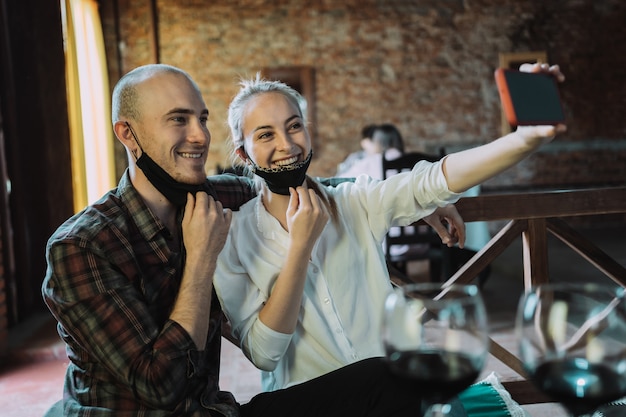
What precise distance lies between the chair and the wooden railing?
1.68 metres

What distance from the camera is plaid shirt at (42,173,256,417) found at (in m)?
1.14

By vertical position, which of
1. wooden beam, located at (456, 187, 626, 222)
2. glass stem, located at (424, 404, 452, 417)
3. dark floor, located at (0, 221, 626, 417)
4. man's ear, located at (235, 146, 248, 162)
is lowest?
dark floor, located at (0, 221, 626, 417)

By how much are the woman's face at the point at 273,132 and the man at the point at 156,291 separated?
16 centimetres

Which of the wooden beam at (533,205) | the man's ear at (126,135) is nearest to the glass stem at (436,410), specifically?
the man's ear at (126,135)

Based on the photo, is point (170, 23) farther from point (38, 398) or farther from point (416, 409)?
point (416, 409)

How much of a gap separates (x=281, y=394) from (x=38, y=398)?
6.69 feet

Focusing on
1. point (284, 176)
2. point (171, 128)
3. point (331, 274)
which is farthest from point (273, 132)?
point (331, 274)

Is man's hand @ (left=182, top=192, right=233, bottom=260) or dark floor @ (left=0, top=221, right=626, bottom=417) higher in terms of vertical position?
man's hand @ (left=182, top=192, right=233, bottom=260)

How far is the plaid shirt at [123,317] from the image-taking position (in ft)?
3.75

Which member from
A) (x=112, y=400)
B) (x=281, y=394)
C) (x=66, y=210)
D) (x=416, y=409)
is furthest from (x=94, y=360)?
(x=66, y=210)

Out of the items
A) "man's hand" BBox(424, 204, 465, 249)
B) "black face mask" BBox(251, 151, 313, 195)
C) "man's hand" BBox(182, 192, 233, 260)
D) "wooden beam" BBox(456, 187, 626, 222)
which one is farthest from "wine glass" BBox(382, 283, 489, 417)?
"wooden beam" BBox(456, 187, 626, 222)

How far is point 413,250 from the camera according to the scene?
13.3 ft

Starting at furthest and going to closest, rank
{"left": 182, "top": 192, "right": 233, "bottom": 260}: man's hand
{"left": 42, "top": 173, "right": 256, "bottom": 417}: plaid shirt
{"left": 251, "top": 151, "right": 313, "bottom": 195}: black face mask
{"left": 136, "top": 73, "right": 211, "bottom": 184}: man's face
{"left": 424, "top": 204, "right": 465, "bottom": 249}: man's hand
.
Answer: {"left": 424, "top": 204, "right": 465, "bottom": 249}: man's hand, {"left": 251, "top": 151, "right": 313, "bottom": 195}: black face mask, {"left": 136, "top": 73, "right": 211, "bottom": 184}: man's face, {"left": 182, "top": 192, "right": 233, "bottom": 260}: man's hand, {"left": 42, "top": 173, "right": 256, "bottom": 417}: plaid shirt

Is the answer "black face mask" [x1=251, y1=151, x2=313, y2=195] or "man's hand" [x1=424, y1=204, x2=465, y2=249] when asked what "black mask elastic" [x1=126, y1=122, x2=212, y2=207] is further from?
"man's hand" [x1=424, y1=204, x2=465, y2=249]
